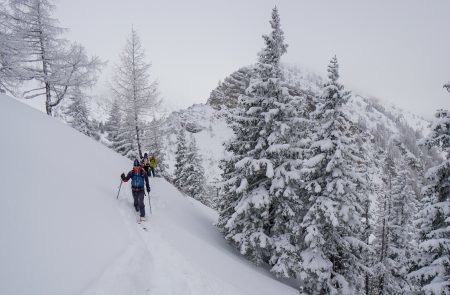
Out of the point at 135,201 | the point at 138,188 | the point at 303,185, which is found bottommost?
the point at 135,201

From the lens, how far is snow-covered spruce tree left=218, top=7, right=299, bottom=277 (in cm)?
1373

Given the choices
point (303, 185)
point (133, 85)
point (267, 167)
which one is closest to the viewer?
point (267, 167)

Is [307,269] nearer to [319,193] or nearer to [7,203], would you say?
[319,193]

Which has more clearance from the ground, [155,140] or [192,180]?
[155,140]

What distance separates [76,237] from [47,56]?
1776 centimetres

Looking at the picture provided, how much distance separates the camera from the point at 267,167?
1354 cm

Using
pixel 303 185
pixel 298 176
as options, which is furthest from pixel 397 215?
pixel 298 176

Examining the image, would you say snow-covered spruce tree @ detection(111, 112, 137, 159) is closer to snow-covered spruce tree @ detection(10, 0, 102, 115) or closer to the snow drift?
snow-covered spruce tree @ detection(10, 0, 102, 115)

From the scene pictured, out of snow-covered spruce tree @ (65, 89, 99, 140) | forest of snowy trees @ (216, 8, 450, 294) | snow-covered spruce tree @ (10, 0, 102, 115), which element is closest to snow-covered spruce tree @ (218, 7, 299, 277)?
forest of snowy trees @ (216, 8, 450, 294)

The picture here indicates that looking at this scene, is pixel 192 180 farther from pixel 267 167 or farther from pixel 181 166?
pixel 267 167

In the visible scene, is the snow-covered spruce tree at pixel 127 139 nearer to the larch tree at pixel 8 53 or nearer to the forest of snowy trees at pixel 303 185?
the larch tree at pixel 8 53

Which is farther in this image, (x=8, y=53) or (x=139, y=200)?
(x=8, y=53)

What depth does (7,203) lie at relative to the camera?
606cm

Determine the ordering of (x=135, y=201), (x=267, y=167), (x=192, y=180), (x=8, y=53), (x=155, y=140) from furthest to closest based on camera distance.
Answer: (x=192, y=180) → (x=155, y=140) → (x=8, y=53) → (x=267, y=167) → (x=135, y=201)
